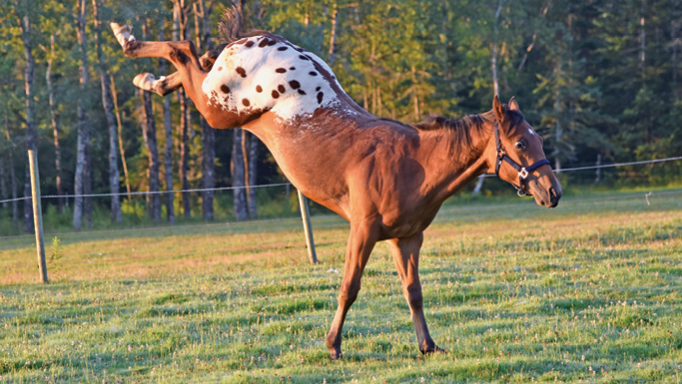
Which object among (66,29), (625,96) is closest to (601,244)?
(66,29)

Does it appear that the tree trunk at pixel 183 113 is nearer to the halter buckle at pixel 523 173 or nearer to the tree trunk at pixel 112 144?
the tree trunk at pixel 112 144

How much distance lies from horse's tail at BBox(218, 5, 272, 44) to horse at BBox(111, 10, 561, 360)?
0.11 metres

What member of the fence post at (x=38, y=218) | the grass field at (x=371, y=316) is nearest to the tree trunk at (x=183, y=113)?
the grass field at (x=371, y=316)

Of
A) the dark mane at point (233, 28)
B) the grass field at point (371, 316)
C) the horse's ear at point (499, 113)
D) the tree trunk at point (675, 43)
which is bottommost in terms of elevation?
the grass field at point (371, 316)

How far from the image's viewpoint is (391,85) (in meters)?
43.4

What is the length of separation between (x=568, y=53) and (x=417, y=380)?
45.3m

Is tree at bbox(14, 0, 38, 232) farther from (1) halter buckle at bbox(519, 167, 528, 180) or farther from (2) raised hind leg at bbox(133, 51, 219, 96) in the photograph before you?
(1) halter buckle at bbox(519, 167, 528, 180)

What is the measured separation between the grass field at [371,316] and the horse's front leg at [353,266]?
0.22 m

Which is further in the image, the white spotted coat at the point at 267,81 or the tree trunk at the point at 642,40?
the tree trunk at the point at 642,40

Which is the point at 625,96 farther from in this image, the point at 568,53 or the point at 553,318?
the point at 553,318

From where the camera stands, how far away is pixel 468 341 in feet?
23.7

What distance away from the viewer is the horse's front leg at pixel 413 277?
22.1 ft

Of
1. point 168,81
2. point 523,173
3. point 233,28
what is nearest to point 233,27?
point 233,28

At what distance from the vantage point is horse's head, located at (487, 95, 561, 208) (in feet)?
19.2
